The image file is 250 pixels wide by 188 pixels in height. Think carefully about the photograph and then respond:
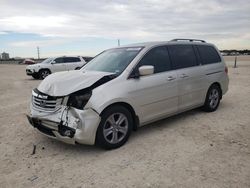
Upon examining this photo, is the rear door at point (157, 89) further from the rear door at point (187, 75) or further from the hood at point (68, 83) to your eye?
the hood at point (68, 83)

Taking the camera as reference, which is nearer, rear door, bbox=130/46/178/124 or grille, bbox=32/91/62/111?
grille, bbox=32/91/62/111

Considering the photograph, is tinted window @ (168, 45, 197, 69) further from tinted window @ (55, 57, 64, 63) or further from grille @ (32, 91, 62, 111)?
tinted window @ (55, 57, 64, 63)

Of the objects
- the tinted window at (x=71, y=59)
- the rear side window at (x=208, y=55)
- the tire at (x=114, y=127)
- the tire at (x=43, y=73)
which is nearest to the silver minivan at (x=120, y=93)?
the tire at (x=114, y=127)

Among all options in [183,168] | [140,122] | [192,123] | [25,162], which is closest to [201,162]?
[183,168]

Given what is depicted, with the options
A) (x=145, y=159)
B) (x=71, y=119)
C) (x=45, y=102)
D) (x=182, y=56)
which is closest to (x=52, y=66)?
(x=182, y=56)

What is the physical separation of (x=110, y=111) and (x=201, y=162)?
156 cm

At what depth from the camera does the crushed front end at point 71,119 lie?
386cm

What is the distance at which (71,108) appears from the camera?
394 cm

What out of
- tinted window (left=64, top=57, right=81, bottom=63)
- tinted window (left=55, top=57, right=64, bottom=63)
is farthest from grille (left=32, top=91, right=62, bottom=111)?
tinted window (left=64, top=57, right=81, bottom=63)

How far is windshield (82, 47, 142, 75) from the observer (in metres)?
4.74

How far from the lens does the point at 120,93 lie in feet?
13.8

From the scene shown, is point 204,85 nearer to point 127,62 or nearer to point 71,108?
point 127,62

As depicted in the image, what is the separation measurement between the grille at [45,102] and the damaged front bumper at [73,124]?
0.10 meters

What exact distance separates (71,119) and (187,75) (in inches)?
110
